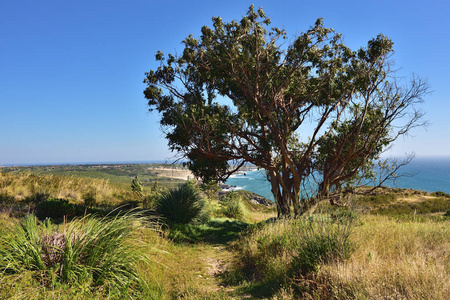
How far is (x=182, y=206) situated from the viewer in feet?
35.7

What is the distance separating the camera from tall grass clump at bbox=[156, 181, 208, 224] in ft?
35.4

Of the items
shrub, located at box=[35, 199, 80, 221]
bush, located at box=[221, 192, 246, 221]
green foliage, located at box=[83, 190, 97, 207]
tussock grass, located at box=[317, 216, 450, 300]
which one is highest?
tussock grass, located at box=[317, 216, 450, 300]

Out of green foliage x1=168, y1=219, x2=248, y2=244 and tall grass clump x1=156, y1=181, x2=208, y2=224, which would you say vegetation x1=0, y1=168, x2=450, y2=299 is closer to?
green foliage x1=168, y1=219, x2=248, y2=244

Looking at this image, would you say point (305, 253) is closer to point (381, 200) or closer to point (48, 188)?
point (48, 188)

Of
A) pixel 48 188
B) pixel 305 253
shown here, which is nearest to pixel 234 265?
pixel 305 253

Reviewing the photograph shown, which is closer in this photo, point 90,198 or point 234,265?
point 234,265

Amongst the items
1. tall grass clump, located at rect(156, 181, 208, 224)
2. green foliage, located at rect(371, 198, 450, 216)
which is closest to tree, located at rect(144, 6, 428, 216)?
tall grass clump, located at rect(156, 181, 208, 224)

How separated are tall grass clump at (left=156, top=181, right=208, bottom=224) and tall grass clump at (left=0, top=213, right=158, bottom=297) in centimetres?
592

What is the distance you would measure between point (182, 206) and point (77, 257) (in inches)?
268

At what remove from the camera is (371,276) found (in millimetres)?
3783

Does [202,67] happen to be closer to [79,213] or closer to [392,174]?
[79,213]

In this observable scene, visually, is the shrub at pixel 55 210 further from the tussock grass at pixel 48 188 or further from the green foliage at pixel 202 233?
the green foliage at pixel 202 233

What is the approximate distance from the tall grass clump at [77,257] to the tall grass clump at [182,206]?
233 inches

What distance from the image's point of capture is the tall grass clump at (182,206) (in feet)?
35.4
